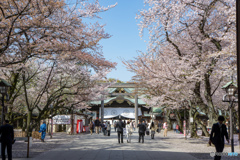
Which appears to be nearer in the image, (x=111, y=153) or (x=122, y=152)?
(x=111, y=153)

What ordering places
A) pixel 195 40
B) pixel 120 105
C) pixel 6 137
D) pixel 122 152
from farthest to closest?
pixel 120 105, pixel 195 40, pixel 122 152, pixel 6 137

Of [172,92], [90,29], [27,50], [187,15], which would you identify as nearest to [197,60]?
[187,15]

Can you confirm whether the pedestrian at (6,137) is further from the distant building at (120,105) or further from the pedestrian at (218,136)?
the distant building at (120,105)

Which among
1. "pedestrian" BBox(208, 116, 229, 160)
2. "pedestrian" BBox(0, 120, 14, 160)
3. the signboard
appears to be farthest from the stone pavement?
the signboard

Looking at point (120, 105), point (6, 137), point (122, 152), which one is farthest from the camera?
point (120, 105)

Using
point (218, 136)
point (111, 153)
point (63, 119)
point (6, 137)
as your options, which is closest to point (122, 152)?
point (111, 153)

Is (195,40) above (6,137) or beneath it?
above

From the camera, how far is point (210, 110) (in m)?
17.2

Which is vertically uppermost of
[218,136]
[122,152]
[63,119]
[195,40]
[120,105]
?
[195,40]

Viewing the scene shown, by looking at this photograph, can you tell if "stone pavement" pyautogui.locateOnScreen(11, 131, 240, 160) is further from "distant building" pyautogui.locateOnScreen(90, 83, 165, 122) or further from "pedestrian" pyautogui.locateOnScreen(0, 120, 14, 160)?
"distant building" pyautogui.locateOnScreen(90, 83, 165, 122)

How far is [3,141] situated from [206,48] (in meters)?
14.0

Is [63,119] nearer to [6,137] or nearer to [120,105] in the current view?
[6,137]

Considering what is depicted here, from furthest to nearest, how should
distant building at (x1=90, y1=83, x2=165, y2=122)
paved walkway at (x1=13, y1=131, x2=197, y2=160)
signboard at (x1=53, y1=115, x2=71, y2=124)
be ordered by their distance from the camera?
distant building at (x1=90, y1=83, x2=165, y2=122) → signboard at (x1=53, y1=115, x2=71, y2=124) → paved walkway at (x1=13, y1=131, x2=197, y2=160)

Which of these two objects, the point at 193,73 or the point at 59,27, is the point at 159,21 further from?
the point at 59,27
